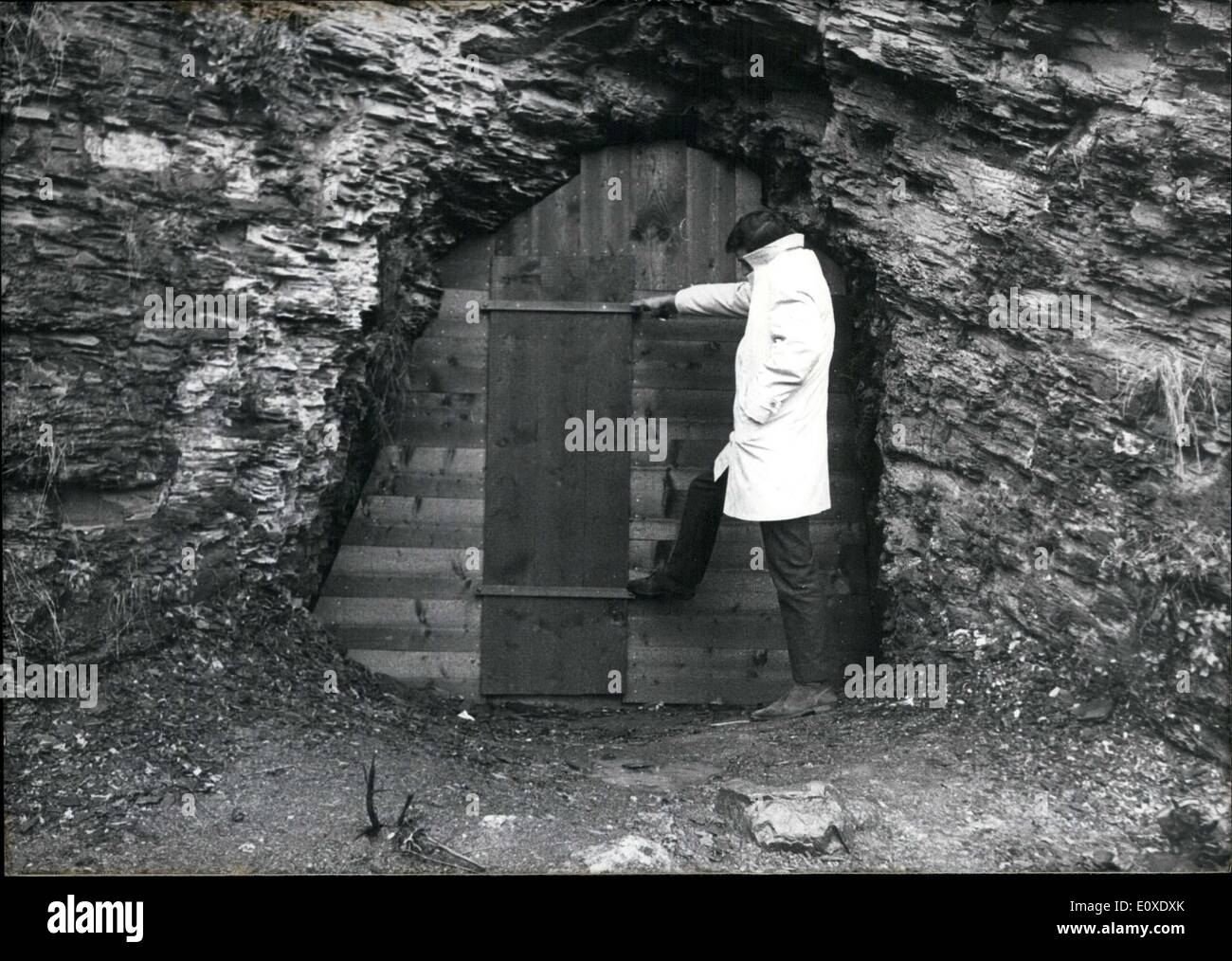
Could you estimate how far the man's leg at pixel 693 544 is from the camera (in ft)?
18.3

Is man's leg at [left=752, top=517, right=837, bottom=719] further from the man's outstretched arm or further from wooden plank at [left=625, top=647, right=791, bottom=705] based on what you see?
the man's outstretched arm

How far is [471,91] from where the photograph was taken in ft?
18.6

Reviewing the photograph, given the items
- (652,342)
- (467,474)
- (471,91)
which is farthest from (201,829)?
(471,91)

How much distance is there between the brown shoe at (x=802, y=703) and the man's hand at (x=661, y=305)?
191 cm

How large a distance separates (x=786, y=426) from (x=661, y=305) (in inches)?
36.1

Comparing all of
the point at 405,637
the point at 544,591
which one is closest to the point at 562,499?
the point at 544,591

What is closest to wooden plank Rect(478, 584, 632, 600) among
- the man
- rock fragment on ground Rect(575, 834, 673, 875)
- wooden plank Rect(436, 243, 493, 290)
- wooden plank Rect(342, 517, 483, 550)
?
wooden plank Rect(342, 517, 483, 550)

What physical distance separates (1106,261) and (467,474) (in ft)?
10.5

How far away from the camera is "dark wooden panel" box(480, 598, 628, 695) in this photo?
589 cm

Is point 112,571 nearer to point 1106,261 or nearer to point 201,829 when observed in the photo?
point 201,829

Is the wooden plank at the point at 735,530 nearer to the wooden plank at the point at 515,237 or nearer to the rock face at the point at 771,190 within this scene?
the rock face at the point at 771,190

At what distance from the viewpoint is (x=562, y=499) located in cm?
591

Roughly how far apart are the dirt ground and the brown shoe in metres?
0.12

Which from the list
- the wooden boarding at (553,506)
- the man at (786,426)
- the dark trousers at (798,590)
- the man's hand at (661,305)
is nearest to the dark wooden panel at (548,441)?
the wooden boarding at (553,506)
